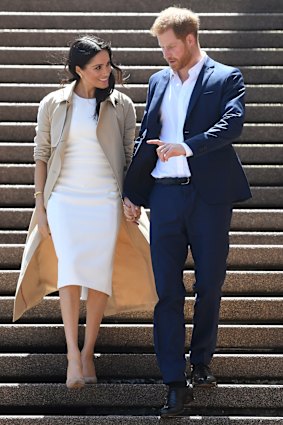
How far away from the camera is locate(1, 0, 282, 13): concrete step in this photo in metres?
8.74

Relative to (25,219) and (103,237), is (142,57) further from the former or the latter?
(103,237)

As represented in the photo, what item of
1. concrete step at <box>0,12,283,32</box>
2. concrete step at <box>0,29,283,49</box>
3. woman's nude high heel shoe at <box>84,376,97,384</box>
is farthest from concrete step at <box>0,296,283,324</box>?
concrete step at <box>0,12,283,32</box>

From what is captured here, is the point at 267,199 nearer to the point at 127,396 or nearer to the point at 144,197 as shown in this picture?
the point at 144,197

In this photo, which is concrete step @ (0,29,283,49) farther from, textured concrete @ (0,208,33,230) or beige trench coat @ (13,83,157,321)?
beige trench coat @ (13,83,157,321)

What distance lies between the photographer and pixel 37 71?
788 centimetres

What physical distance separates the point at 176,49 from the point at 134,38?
136 inches

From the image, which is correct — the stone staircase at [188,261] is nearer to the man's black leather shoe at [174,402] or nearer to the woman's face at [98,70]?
the man's black leather shoe at [174,402]

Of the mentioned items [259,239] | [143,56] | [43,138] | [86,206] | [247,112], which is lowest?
[259,239]

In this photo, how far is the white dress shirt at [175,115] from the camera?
496 centimetres

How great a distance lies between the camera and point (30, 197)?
6695mm

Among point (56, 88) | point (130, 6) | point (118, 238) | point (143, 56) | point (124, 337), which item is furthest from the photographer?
point (130, 6)

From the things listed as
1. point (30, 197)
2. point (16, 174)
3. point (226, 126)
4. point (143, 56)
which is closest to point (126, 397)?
point (226, 126)

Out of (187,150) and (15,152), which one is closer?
(187,150)

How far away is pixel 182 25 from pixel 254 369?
5.71 feet
